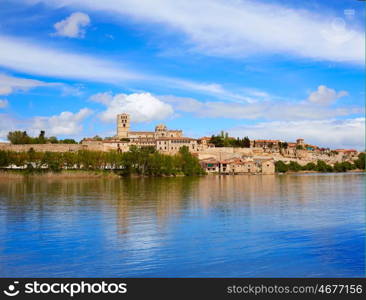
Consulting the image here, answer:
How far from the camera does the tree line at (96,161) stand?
4738 centimetres

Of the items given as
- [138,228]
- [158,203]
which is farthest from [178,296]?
[158,203]

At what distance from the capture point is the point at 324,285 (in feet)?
24.1

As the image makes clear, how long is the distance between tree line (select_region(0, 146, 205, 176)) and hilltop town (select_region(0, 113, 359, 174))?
9.51 m

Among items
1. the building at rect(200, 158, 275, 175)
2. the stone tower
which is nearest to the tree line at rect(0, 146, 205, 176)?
the building at rect(200, 158, 275, 175)

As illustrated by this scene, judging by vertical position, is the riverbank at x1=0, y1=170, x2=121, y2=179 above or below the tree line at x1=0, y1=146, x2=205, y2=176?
below

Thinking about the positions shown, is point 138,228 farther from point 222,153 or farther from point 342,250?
point 222,153

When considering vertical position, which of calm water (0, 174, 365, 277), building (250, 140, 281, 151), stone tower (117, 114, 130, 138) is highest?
stone tower (117, 114, 130, 138)

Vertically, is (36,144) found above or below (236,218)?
above

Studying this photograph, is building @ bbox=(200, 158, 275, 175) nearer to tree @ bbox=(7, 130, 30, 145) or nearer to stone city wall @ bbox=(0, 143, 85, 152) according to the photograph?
stone city wall @ bbox=(0, 143, 85, 152)

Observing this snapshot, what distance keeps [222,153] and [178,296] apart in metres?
69.7

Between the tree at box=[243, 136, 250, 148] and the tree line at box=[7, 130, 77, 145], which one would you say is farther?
the tree at box=[243, 136, 250, 148]

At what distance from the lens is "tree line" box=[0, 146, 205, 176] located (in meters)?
47.4

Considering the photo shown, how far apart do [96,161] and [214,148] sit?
30678mm

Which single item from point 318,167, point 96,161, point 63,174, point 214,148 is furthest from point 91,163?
point 318,167
